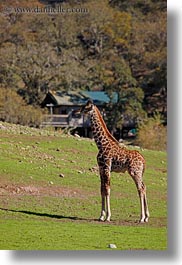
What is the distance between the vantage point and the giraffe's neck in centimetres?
882

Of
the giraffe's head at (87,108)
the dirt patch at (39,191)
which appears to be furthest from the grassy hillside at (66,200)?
the giraffe's head at (87,108)

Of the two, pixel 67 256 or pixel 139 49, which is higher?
pixel 139 49

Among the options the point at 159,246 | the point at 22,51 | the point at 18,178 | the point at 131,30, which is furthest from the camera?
the point at 22,51

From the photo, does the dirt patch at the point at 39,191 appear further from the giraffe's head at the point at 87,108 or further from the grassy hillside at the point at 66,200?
the giraffe's head at the point at 87,108

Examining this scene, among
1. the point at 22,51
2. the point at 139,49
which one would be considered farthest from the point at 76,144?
the point at 22,51

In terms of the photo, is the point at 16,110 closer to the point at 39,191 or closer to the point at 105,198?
the point at 39,191

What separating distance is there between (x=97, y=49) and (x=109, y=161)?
1.91 metres

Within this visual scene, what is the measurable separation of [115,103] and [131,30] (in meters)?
0.89

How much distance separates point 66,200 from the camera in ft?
28.8

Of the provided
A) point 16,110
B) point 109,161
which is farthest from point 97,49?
point 109,161

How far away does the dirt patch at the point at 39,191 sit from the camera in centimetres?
882

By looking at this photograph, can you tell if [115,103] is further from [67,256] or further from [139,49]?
[67,256]

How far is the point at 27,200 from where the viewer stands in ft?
28.8

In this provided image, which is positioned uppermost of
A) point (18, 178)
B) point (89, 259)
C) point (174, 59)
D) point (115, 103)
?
point (174, 59)
